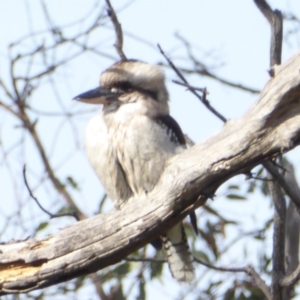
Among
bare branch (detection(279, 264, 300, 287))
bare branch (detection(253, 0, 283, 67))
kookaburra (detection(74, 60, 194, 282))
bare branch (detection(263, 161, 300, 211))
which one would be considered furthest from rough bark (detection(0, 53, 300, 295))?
bare branch (detection(279, 264, 300, 287))

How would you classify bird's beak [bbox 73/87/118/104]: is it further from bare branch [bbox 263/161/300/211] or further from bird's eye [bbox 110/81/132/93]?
bare branch [bbox 263/161/300/211]

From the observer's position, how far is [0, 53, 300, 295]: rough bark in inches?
110

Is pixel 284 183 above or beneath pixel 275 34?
beneath

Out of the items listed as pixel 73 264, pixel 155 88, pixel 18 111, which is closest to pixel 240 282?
pixel 155 88

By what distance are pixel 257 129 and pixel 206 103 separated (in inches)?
10.3

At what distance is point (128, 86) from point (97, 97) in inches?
5.6

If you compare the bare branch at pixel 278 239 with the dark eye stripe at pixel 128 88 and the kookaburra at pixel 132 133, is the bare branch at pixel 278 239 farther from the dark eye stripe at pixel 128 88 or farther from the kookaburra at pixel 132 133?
the dark eye stripe at pixel 128 88

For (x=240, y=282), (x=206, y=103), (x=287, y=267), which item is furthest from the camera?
(x=240, y=282)

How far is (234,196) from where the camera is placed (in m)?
4.86

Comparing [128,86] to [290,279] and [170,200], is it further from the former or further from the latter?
[290,279]

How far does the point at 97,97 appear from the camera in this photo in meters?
3.63

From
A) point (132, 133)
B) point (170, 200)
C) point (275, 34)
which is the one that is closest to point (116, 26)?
point (132, 133)

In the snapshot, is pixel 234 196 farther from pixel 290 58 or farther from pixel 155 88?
pixel 290 58

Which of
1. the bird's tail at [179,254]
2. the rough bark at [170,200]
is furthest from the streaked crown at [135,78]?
the bird's tail at [179,254]
